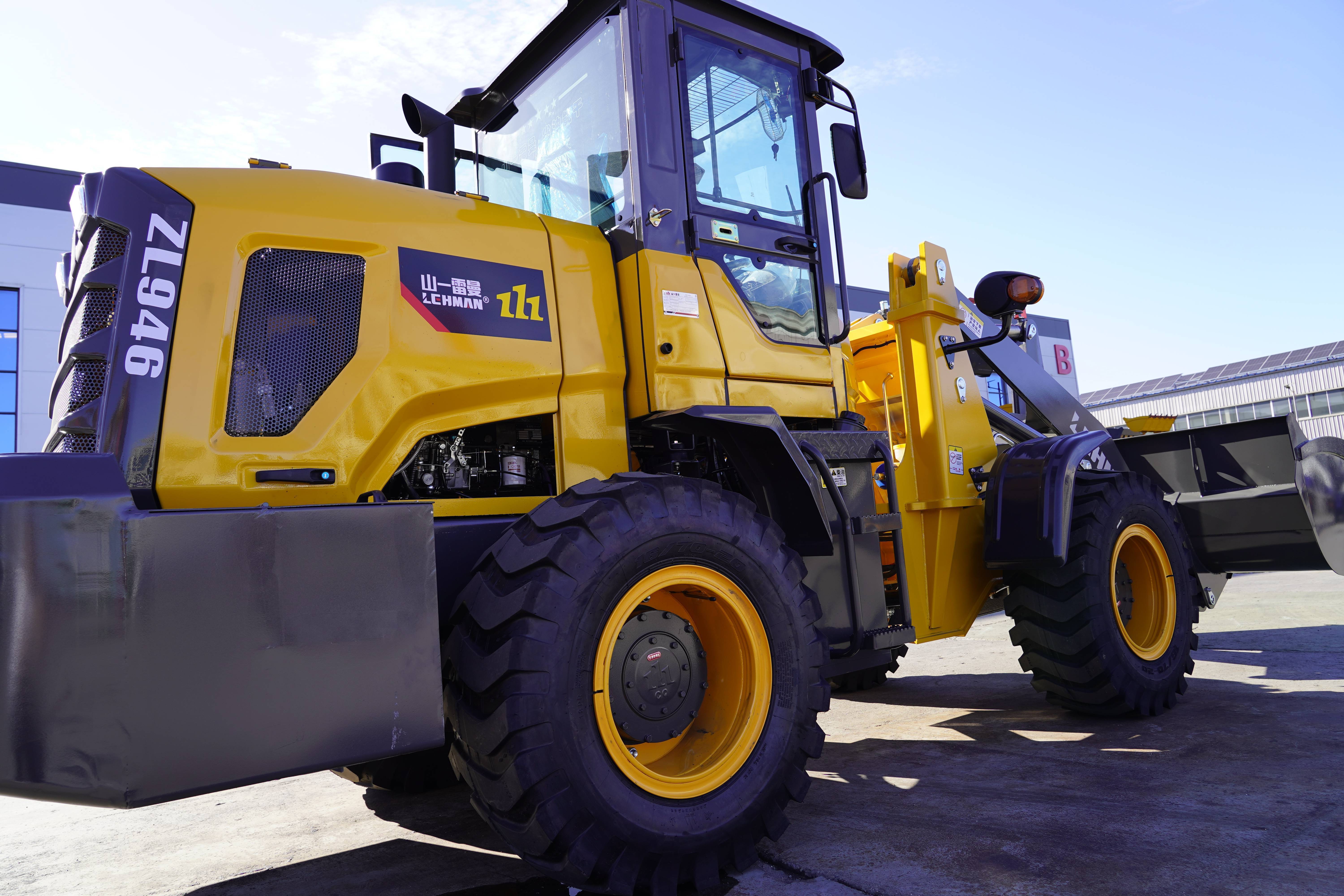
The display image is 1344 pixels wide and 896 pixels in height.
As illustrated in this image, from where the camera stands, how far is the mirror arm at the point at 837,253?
419 cm

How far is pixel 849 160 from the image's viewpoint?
13.4ft

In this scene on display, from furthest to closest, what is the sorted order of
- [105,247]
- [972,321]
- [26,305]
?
[26,305] < [972,321] < [105,247]

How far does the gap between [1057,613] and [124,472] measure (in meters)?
4.19

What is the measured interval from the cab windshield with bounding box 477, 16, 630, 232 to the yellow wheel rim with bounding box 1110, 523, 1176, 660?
11.1ft

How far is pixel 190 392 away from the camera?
2553 millimetres

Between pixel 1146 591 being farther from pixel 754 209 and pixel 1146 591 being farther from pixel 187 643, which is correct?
pixel 187 643

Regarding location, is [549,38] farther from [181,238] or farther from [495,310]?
[181,238]

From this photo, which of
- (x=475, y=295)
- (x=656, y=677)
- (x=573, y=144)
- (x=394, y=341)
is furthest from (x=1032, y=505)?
(x=394, y=341)

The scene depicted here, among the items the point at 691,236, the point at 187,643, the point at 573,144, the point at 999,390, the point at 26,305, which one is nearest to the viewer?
the point at 187,643

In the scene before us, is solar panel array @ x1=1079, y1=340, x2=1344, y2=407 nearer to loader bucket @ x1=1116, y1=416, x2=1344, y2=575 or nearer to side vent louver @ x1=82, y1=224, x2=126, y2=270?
loader bucket @ x1=1116, y1=416, x2=1344, y2=575

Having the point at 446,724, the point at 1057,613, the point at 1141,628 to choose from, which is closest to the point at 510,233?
the point at 446,724

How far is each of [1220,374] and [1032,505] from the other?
38042 millimetres

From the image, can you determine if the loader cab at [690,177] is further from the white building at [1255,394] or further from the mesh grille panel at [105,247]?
the white building at [1255,394]

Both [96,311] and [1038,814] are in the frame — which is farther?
[1038,814]
